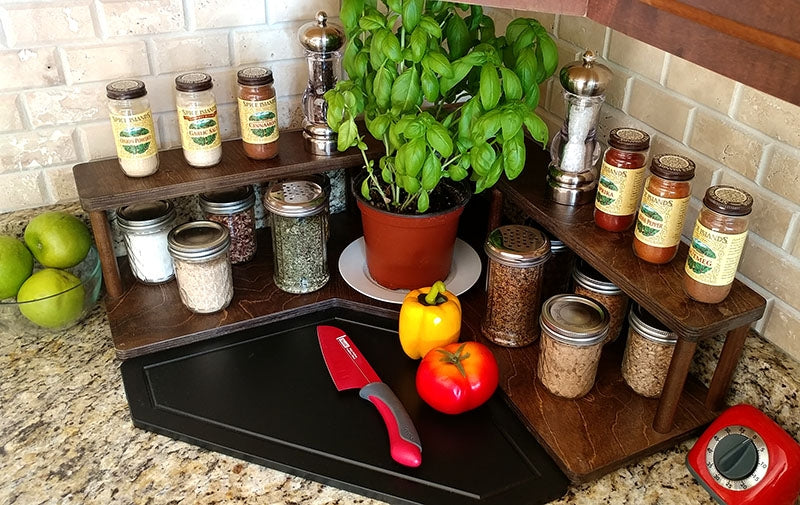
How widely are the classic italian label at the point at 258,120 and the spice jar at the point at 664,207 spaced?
616 mm

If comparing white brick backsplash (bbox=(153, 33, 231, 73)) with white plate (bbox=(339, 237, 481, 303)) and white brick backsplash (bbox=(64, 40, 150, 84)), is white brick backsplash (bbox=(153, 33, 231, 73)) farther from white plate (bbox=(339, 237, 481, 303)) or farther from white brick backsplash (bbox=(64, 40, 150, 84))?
white plate (bbox=(339, 237, 481, 303))

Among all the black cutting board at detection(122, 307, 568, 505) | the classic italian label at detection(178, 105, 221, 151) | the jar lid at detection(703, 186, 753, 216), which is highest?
the jar lid at detection(703, 186, 753, 216)

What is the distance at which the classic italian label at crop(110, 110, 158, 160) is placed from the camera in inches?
44.3

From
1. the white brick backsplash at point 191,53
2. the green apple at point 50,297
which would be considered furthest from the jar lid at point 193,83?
the green apple at point 50,297

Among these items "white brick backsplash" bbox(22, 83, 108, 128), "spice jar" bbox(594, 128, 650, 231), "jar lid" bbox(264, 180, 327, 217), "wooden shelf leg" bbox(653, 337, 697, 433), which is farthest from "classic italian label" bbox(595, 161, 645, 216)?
"white brick backsplash" bbox(22, 83, 108, 128)

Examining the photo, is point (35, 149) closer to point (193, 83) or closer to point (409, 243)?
point (193, 83)

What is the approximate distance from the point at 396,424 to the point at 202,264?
16.3 inches

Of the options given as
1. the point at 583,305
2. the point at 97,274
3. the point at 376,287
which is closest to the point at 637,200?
the point at 583,305

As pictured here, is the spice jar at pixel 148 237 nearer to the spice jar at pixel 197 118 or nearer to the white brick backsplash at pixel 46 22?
the spice jar at pixel 197 118

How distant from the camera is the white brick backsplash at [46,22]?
1.12 metres

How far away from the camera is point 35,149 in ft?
4.05

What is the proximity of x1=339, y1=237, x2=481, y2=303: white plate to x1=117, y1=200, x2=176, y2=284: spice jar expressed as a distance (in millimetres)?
317

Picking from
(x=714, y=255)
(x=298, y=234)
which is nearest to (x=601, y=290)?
(x=714, y=255)

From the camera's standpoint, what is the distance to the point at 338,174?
148cm
